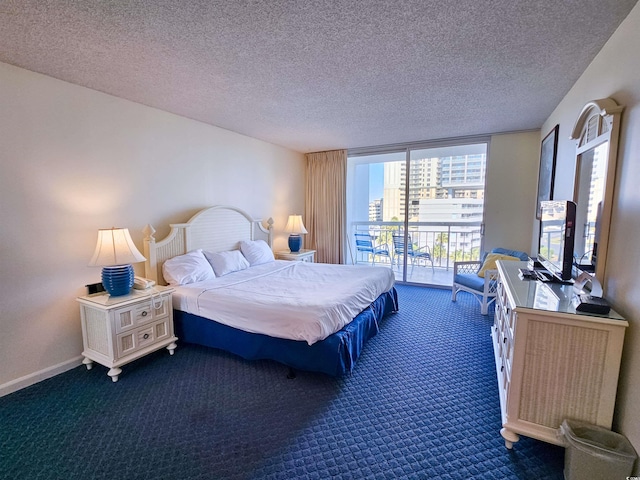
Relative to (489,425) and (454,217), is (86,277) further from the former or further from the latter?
(454,217)

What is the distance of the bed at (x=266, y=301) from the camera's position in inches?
86.3

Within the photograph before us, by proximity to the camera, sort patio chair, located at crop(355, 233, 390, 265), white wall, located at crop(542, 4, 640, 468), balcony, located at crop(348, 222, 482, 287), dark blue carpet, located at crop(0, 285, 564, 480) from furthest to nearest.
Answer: patio chair, located at crop(355, 233, 390, 265)
balcony, located at crop(348, 222, 482, 287)
dark blue carpet, located at crop(0, 285, 564, 480)
white wall, located at crop(542, 4, 640, 468)

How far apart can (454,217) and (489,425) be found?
427 centimetres

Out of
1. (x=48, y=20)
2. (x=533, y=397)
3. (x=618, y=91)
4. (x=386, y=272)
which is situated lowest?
(x=533, y=397)

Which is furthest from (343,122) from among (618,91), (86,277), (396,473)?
(396,473)

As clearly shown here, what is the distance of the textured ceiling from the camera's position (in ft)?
5.05

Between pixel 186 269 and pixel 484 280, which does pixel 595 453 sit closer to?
pixel 484 280

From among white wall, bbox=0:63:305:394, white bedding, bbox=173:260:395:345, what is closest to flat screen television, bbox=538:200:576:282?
white bedding, bbox=173:260:395:345

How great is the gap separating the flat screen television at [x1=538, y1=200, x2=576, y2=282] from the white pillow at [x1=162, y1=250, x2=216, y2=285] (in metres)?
3.10

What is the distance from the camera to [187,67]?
7.06 ft

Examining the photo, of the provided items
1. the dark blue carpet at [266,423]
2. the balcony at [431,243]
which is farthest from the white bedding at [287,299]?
the balcony at [431,243]

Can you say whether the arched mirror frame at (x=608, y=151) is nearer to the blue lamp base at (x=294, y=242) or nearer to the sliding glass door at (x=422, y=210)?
the sliding glass door at (x=422, y=210)

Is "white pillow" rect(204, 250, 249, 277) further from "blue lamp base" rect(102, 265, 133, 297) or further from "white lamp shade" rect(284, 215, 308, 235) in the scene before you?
"white lamp shade" rect(284, 215, 308, 235)

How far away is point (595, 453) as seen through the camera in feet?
4.10
